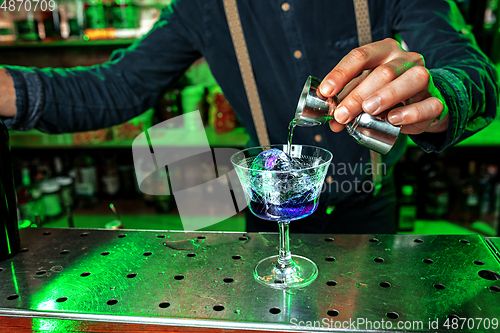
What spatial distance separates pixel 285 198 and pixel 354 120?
0.70ft

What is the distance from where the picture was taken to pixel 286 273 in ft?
2.65

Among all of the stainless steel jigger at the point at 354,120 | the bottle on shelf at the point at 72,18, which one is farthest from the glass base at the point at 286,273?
the bottle on shelf at the point at 72,18

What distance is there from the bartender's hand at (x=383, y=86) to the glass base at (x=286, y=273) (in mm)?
309

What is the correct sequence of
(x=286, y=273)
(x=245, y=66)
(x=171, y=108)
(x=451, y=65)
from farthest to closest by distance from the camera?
1. (x=171, y=108)
2. (x=245, y=66)
3. (x=451, y=65)
4. (x=286, y=273)

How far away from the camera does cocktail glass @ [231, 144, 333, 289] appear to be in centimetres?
73

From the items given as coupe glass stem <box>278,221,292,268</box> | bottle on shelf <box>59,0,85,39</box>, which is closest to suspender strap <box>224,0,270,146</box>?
coupe glass stem <box>278,221,292,268</box>

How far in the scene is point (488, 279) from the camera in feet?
2.53

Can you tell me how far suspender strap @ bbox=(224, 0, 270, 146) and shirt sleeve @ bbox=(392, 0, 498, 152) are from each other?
0.48m

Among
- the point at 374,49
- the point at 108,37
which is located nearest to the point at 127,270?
the point at 374,49

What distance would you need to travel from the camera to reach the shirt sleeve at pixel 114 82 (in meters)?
1.20

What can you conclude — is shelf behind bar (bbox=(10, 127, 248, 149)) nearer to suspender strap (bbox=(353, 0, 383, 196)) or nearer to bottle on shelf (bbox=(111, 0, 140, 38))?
bottle on shelf (bbox=(111, 0, 140, 38))

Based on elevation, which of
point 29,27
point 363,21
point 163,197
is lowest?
point 163,197

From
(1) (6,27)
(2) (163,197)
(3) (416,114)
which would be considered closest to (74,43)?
(1) (6,27)

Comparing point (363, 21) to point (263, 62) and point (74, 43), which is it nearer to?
point (263, 62)
